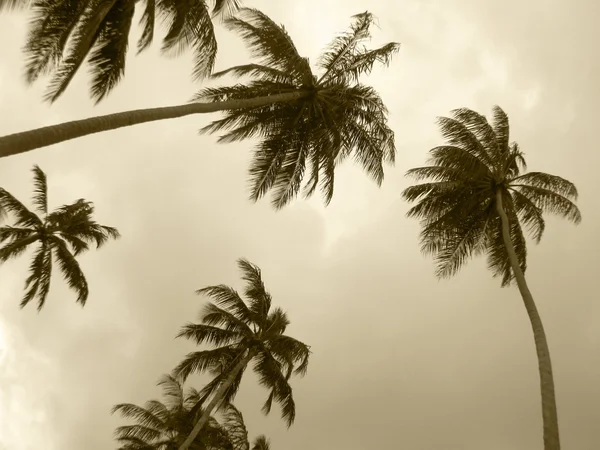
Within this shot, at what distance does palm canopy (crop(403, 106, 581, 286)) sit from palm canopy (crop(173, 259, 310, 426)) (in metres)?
7.99

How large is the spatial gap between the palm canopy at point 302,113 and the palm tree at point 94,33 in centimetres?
259

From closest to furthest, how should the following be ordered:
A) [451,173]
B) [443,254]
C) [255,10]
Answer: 1. [255,10]
2. [451,173]
3. [443,254]

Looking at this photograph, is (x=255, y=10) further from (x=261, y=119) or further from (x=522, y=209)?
(x=522, y=209)

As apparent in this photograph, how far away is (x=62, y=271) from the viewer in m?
21.7

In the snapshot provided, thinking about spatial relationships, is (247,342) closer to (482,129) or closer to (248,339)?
(248,339)

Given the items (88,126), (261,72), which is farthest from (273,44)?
(88,126)

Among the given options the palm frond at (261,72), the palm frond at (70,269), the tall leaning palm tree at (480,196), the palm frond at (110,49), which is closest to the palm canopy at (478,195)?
the tall leaning palm tree at (480,196)

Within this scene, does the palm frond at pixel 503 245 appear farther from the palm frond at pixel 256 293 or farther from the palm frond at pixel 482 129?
the palm frond at pixel 256 293

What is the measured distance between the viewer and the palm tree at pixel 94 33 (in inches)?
419

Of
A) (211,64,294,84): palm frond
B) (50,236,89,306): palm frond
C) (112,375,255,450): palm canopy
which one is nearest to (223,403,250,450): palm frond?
(112,375,255,450): palm canopy

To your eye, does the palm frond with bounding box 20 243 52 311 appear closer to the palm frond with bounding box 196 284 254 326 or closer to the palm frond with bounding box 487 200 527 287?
the palm frond with bounding box 196 284 254 326

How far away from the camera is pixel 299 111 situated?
1545 cm

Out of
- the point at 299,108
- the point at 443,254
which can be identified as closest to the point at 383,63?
the point at 299,108

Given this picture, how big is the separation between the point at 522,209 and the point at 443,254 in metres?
3.34
